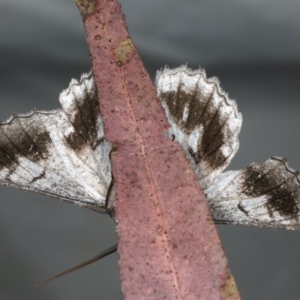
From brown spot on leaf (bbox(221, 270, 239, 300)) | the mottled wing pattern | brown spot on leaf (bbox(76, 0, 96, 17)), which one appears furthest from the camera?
the mottled wing pattern

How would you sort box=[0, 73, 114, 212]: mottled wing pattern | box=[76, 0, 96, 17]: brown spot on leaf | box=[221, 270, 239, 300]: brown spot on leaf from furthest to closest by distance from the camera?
box=[0, 73, 114, 212]: mottled wing pattern
box=[76, 0, 96, 17]: brown spot on leaf
box=[221, 270, 239, 300]: brown spot on leaf

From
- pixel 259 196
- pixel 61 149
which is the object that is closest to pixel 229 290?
pixel 259 196

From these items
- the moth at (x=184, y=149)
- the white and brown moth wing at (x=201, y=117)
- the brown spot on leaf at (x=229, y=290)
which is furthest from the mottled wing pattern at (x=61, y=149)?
the brown spot on leaf at (x=229, y=290)

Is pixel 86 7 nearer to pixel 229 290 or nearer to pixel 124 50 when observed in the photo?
pixel 124 50

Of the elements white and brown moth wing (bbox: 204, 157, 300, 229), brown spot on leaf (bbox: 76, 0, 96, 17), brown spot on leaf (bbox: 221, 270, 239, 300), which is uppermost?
brown spot on leaf (bbox: 76, 0, 96, 17)

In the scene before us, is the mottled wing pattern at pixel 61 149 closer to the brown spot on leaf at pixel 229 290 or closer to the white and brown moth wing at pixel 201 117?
the white and brown moth wing at pixel 201 117

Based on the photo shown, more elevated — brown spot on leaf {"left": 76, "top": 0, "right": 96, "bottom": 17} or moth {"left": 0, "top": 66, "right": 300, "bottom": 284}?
brown spot on leaf {"left": 76, "top": 0, "right": 96, "bottom": 17}

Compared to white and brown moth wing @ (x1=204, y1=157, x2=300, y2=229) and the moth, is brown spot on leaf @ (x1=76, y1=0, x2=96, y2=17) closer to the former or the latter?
the moth

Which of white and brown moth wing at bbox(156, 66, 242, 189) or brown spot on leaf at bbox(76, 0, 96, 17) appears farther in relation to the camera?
white and brown moth wing at bbox(156, 66, 242, 189)

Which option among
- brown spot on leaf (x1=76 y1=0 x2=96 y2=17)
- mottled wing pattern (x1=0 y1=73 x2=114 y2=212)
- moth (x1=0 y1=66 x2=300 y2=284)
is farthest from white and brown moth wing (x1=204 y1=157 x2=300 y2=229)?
brown spot on leaf (x1=76 y1=0 x2=96 y2=17)
